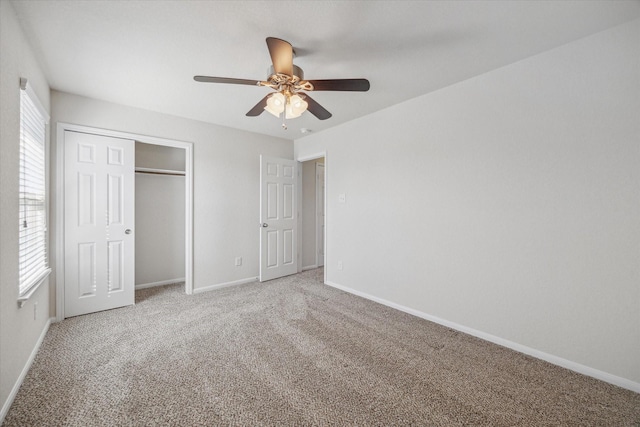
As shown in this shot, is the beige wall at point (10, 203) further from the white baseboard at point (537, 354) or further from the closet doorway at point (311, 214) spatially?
the closet doorway at point (311, 214)

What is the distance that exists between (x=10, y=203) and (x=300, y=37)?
2252 mm

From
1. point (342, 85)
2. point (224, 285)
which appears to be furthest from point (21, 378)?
point (342, 85)

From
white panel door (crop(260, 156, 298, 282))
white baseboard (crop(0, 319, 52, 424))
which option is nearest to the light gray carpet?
white baseboard (crop(0, 319, 52, 424))

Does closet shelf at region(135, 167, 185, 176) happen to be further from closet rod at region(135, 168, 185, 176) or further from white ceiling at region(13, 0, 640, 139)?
white ceiling at region(13, 0, 640, 139)

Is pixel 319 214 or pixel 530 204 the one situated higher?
pixel 530 204

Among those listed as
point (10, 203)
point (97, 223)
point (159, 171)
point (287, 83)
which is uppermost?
point (287, 83)

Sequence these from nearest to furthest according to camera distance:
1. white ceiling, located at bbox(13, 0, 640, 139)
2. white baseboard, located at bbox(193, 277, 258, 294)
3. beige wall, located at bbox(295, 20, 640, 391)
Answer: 1. white ceiling, located at bbox(13, 0, 640, 139)
2. beige wall, located at bbox(295, 20, 640, 391)
3. white baseboard, located at bbox(193, 277, 258, 294)

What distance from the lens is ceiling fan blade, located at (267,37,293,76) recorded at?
1.60 m

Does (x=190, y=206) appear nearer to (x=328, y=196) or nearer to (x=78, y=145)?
(x=78, y=145)

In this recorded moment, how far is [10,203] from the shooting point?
1.71 m

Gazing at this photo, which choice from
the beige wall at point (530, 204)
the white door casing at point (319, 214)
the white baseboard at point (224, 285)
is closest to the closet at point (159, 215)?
the white baseboard at point (224, 285)

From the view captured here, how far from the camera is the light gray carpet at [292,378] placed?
1.58m

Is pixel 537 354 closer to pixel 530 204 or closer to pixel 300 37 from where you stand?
pixel 530 204

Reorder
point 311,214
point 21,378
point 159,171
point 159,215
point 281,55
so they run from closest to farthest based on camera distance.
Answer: point 281,55 < point 21,378 < point 159,171 < point 159,215 < point 311,214
